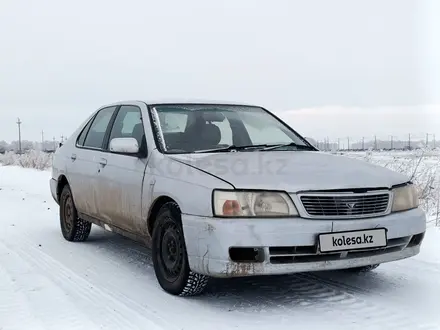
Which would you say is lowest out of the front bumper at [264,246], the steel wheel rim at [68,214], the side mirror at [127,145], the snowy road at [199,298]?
the snowy road at [199,298]

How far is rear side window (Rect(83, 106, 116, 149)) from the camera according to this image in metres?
5.96

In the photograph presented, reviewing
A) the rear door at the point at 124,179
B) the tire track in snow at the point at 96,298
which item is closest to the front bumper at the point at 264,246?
the tire track in snow at the point at 96,298

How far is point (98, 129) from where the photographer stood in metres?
6.15

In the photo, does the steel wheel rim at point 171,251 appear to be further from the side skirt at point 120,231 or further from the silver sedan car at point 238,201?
the side skirt at point 120,231

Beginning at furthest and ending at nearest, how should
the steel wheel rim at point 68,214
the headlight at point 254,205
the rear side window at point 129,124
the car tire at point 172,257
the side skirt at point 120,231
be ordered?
1. the steel wheel rim at point 68,214
2. the rear side window at point 129,124
3. the side skirt at point 120,231
4. the car tire at point 172,257
5. the headlight at point 254,205

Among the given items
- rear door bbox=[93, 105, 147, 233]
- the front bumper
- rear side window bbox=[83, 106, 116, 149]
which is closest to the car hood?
the front bumper

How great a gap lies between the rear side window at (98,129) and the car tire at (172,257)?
1869mm

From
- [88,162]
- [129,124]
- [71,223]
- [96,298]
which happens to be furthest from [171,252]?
[71,223]

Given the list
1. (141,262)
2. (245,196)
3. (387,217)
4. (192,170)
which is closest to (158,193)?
(192,170)

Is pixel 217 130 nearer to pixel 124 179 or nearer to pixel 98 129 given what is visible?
pixel 124 179

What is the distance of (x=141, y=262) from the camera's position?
17.7 ft

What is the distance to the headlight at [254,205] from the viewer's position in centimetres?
366

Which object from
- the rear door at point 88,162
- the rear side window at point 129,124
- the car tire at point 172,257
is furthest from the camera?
the rear door at point 88,162

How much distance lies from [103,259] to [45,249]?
0.92 m
